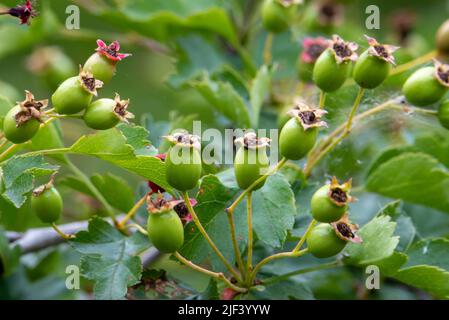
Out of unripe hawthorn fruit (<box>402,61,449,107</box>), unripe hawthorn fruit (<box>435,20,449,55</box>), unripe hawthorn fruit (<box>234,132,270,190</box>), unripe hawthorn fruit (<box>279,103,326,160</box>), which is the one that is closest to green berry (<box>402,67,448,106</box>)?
unripe hawthorn fruit (<box>402,61,449,107</box>)

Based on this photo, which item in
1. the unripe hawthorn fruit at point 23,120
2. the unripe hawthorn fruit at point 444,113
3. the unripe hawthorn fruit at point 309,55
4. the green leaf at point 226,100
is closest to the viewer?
the unripe hawthorn fruit at point 23,120

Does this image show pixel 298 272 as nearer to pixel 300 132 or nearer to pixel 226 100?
pixel 300 132

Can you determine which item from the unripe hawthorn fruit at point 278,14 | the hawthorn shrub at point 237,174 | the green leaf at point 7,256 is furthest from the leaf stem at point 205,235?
the unripe hawthorn fruit at point 278,14

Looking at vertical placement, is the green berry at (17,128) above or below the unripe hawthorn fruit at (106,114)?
below

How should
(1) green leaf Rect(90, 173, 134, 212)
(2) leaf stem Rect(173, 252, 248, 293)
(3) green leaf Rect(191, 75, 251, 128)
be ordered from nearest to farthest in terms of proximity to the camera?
1. (2) leaf stem Rect(173, 252, 248, 293)
2. (1) green leaf Rect(90, 173, 134, 212)
3. (3) green leaf Rect(191, 75, 251, 128)

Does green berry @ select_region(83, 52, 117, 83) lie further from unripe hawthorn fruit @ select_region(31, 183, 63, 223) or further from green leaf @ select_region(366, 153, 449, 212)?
green leaf @ select_region(366, 153, 449, 212)

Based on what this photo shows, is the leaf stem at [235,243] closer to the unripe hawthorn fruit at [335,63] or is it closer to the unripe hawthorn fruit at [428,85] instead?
the unripe hawthorn fruit at [335,63]
